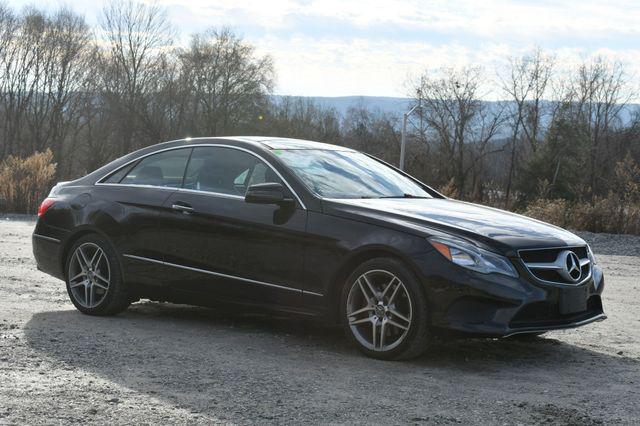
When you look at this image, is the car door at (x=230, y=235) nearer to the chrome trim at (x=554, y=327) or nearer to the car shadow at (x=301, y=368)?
the car shadow at (x=301, y=368)

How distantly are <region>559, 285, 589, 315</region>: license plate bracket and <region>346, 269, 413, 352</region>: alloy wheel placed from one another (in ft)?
3.43

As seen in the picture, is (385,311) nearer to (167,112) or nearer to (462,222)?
(462,222)

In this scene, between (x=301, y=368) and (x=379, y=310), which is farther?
(x=379, y=310)

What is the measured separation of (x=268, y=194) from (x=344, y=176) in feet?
2.57

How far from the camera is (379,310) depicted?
5.88 metres

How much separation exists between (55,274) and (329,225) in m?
3.08

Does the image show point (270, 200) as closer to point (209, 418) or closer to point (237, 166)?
point (237, 166)

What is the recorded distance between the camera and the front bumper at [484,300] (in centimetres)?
554

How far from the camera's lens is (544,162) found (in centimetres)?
6675

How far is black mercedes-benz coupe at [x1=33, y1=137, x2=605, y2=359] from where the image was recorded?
5.64 metres

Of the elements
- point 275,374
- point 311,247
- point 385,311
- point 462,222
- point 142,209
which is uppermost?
point 462,222

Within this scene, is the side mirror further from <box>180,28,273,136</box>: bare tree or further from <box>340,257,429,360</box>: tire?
<box>180,28,273,136</box>: bare tree

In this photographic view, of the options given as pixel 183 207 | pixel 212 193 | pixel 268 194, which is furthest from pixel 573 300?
pixel 183 207

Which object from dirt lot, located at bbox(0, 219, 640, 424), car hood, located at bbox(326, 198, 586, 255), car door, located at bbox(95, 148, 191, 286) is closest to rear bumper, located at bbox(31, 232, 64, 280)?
dirt lot, located at bbox(0, 219, 640, 424)
